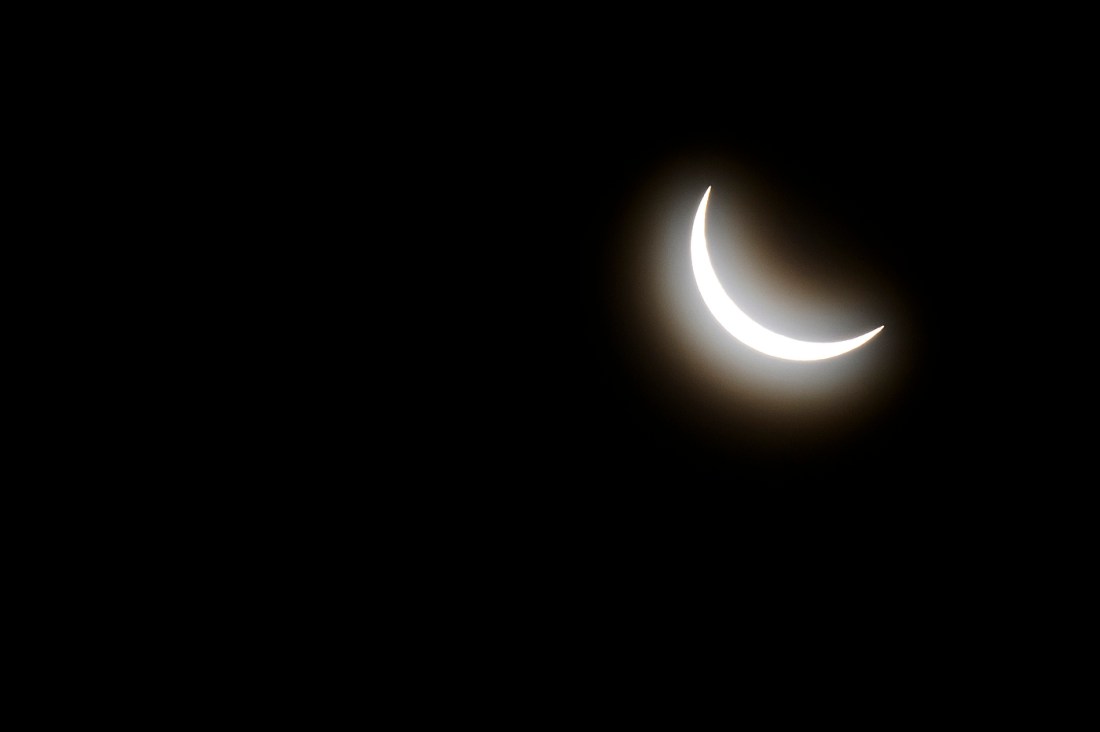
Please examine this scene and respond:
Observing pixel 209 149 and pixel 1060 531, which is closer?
pixel 209 149

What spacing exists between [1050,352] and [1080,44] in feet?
2.83

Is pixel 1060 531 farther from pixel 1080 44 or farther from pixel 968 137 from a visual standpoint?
pixel 1080 44

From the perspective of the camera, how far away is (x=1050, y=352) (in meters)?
1.90

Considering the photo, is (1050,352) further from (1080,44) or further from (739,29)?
(739,29)

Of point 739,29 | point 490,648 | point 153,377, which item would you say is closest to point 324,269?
point 153,377

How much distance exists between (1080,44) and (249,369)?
8.23 feet

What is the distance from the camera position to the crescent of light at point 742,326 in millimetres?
1702

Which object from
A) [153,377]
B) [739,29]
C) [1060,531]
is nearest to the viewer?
[739,29]

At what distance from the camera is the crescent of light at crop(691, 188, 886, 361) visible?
5.58 ft

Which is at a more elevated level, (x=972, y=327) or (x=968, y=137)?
(x=968, y=137)

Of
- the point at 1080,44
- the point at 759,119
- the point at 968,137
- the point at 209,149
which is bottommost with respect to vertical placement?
the point at 209,149

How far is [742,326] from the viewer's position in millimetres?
1716

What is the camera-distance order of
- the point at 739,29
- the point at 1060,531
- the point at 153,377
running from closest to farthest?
the point at 739,29
the point at 153,377
the point at 1060,531

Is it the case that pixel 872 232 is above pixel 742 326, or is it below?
above
